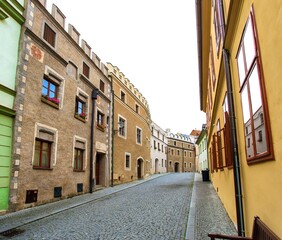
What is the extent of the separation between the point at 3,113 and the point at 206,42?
9689 mm

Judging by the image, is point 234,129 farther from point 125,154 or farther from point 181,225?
point 125,154

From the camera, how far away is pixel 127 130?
23.6m

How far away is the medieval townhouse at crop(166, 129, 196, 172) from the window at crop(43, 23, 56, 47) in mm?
44573

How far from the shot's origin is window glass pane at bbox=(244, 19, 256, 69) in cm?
365

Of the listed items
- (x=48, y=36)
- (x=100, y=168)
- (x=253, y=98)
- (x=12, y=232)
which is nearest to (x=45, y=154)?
(x=12, y=232)

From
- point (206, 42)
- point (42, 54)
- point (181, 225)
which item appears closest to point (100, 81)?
point (42, 54)

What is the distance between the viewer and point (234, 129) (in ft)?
17.7

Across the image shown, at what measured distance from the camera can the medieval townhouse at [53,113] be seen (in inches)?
392

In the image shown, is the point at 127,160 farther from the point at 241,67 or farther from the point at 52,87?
the point at 241,67

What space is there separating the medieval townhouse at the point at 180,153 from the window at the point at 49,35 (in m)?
44.6

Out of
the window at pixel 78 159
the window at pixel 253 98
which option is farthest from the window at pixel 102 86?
the window at pixel 253 98

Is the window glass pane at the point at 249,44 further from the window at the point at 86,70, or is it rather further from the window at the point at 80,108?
the window at the point at 86,70

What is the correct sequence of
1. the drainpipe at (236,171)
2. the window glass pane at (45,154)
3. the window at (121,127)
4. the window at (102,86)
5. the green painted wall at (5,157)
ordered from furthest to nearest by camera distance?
the window at (121,127)
the window at (102,86)
the window glass pane at (45,154)
the green painted wall at (5,157)
the drainpipe at (236,171)

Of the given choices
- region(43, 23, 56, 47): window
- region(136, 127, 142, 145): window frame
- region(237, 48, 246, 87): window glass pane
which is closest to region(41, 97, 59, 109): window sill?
region(43, 23, 56, 47): window
